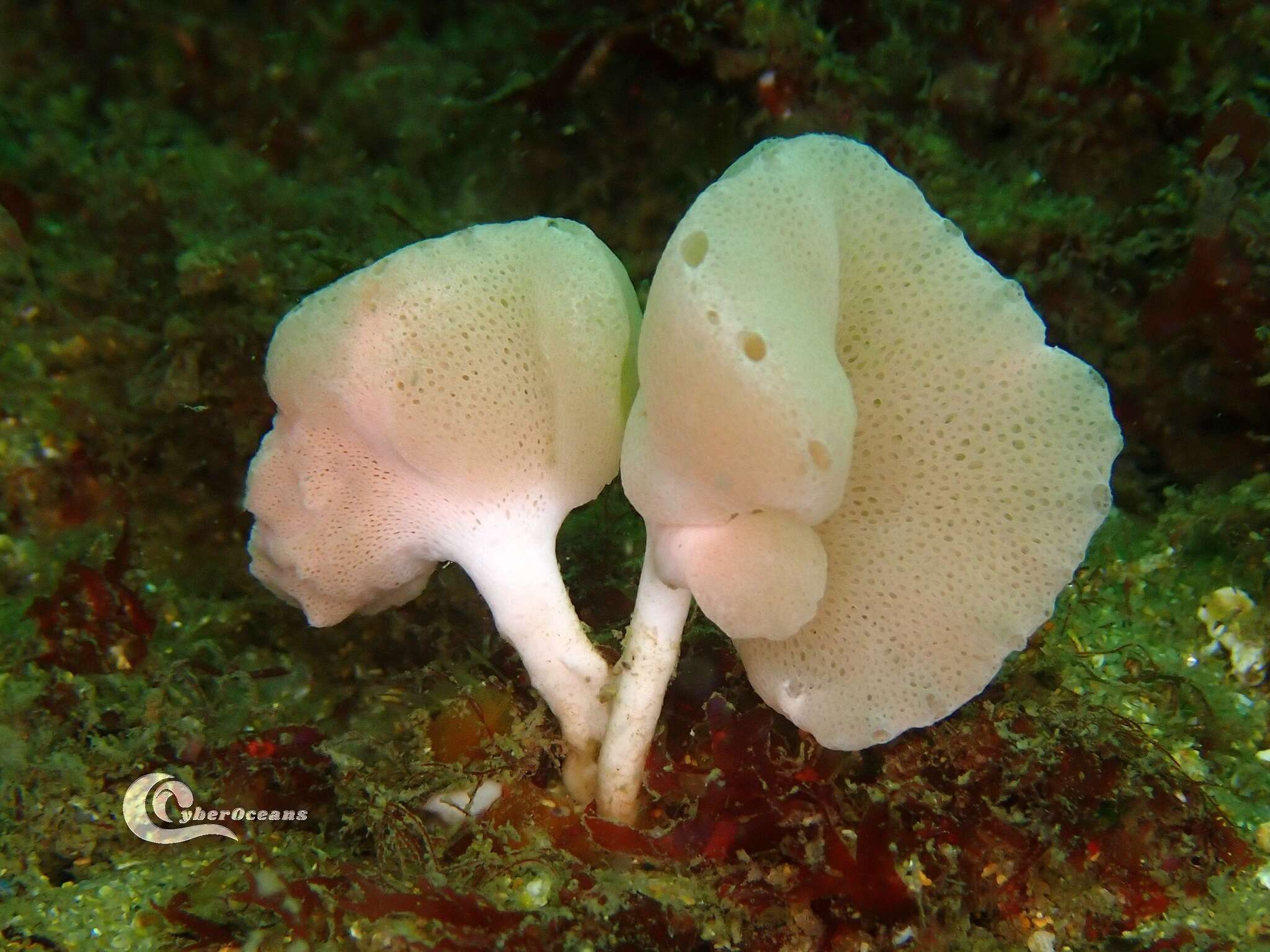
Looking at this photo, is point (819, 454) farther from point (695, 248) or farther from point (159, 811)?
point (159, 811)

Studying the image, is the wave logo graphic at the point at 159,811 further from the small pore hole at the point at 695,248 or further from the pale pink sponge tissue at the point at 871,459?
the small pore hole at the point at 695,248

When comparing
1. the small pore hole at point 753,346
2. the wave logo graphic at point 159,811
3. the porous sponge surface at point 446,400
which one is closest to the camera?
the small pore hole at point 753,346

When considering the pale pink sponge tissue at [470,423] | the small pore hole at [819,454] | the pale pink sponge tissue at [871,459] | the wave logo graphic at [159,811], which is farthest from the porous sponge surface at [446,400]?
the wave logo graphic at [159,811]

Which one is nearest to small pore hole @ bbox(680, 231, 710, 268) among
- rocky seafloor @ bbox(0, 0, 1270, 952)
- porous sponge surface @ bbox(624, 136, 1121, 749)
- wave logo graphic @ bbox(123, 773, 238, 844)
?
porous sponge surface @ bbox(624, 136, 1121, 749)

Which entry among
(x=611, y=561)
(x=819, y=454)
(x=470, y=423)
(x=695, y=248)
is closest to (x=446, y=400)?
(x=470, y=423)

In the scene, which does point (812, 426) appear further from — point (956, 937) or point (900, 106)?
point (900, 106)

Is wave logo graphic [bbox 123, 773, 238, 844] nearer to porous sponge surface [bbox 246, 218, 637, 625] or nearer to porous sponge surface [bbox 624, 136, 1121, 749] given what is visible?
porous sponge surface [bbox 246, 218, 637, 625]

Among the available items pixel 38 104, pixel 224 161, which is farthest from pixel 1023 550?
pixel 38 104
